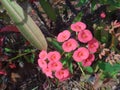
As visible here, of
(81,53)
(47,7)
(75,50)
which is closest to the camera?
(81,53)

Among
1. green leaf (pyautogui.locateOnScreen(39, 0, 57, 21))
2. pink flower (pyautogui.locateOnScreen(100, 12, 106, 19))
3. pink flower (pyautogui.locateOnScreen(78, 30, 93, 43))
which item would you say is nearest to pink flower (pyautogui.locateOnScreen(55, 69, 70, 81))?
pink flower (pyautogui.locateOnScreen(78, 30, 93, 43))

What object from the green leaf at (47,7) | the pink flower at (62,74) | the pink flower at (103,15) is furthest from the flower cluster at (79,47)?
the pink flower at (103,15)

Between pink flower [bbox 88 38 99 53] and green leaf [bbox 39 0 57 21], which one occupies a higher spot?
green leaf [bbox 39 0 57 21]

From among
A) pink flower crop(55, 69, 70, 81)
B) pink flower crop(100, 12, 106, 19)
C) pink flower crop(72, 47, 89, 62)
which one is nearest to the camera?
pink flower crop(72, 47, 89, 62)

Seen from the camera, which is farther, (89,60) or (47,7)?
(47,7)

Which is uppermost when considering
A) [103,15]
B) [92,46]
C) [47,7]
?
[47,7]

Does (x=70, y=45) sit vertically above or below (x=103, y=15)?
above

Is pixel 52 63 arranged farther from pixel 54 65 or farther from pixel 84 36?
pixel 84 36

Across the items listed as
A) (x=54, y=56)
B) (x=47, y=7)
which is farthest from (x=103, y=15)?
(x=54, y=56)

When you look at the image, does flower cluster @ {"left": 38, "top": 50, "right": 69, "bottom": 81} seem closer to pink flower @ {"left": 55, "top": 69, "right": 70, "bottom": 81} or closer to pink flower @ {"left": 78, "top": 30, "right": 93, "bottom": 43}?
pink flower @ {"left": 55, "top": 69, "right": 70, "bottom": 81}
